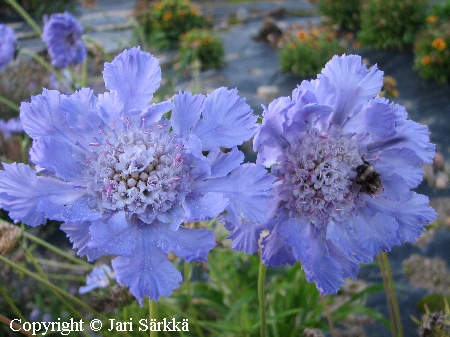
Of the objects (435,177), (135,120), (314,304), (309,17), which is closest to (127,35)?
(309,17)

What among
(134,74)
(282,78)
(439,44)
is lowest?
(282,78)

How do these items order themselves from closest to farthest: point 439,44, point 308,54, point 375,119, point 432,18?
point 375,119 → point 439,44 → point 432,18 → point 308,54

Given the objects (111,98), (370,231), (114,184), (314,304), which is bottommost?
(314,304)

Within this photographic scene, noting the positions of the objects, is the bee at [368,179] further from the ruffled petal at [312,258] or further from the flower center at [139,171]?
the flower center at [139,171]

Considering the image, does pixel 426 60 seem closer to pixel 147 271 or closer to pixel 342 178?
pixel 342 178

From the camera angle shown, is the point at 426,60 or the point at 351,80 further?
the point at 426,60

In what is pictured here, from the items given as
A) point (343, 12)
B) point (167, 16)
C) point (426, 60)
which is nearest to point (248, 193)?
point (426, 60)

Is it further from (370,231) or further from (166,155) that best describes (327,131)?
(166,155)
